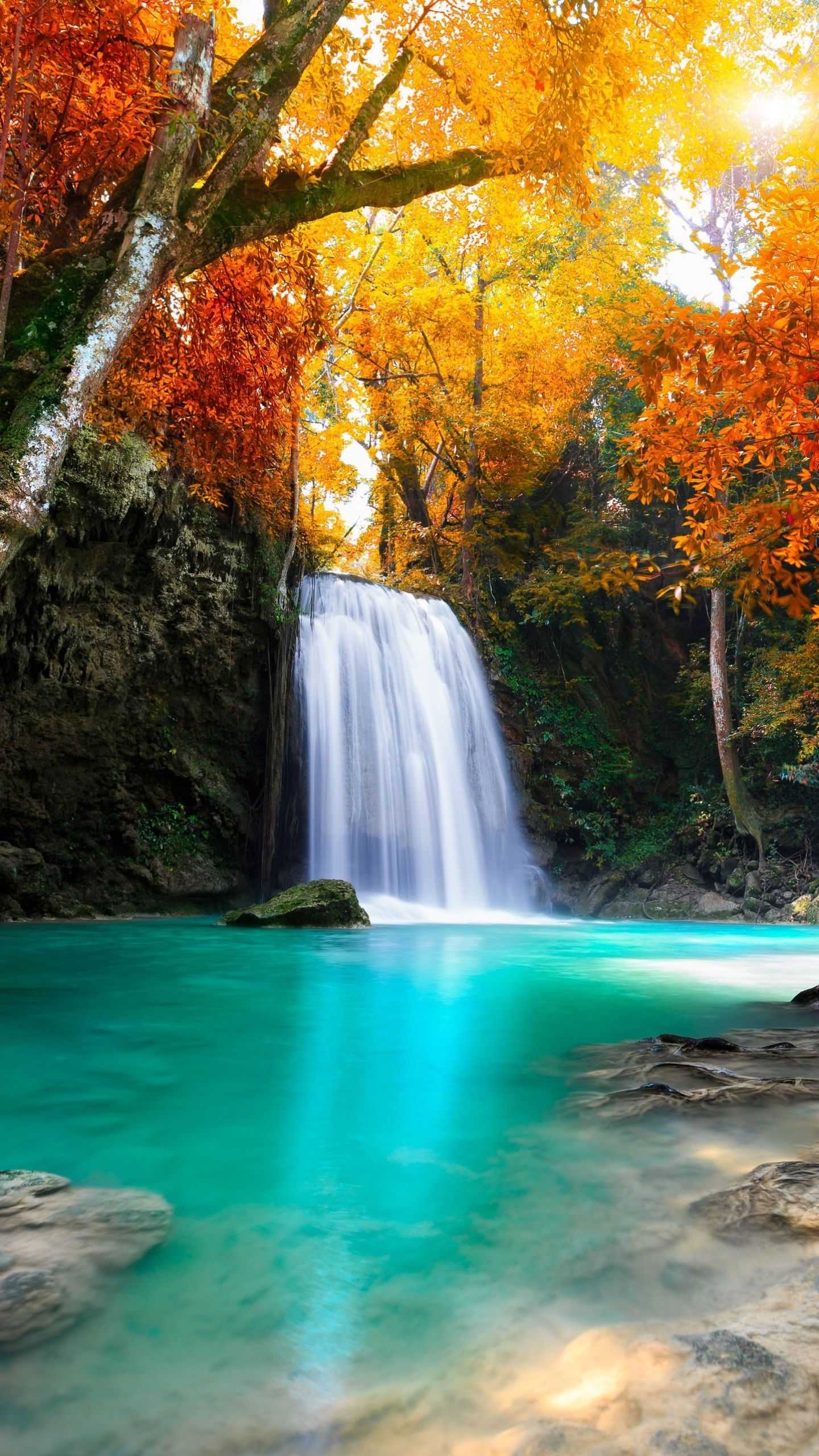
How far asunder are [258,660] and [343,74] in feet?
24.6

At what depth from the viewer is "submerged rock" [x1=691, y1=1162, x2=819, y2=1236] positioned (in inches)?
66.7

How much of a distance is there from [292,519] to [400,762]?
4.65 m

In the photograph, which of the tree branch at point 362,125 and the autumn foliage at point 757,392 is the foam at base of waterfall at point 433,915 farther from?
the tree branch at point 362,125

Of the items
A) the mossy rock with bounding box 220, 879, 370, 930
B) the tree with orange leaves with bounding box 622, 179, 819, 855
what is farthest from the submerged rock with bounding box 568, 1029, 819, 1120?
the mossy rock with bounding box 220, 879, 370, 930

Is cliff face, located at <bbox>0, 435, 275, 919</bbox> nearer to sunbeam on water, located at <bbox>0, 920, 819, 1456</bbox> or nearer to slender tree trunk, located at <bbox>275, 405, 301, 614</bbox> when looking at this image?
slender tree trunk, located at <bbox>275, 405, 301, 614</bbox>

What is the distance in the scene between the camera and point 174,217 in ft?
14.5

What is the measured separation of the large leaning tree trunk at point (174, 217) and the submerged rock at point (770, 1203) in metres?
3.31

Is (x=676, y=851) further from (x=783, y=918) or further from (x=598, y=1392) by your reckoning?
(x=598, y=1392)

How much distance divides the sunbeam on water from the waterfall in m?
8.61

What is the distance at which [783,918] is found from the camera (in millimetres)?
13914

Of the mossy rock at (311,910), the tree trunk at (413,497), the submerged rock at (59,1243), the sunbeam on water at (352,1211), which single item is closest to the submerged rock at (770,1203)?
the sunbeam on water at (352,1211)

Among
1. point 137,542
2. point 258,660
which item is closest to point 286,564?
point 258,660

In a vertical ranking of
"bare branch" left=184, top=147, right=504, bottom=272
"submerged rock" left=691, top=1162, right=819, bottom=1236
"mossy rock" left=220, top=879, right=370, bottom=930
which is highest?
"bare branch" left=184, top=147, right=504, bottom=272

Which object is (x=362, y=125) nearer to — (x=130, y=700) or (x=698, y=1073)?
(x=698, y=1073)
